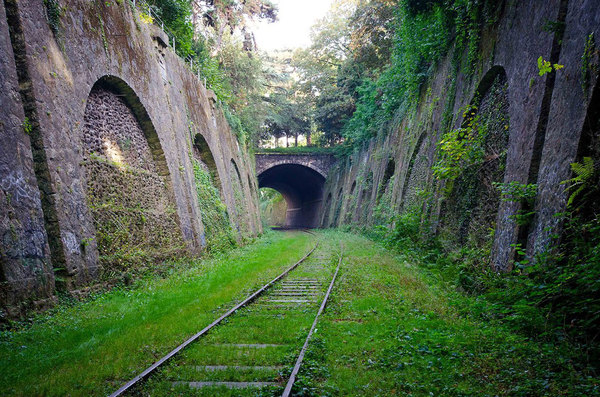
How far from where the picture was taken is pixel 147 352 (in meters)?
4.54

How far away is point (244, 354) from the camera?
4434mm

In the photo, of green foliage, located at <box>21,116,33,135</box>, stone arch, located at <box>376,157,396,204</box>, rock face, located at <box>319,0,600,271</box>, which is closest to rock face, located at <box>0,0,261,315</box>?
green foliage, located at <box>21,116,33,135</box>

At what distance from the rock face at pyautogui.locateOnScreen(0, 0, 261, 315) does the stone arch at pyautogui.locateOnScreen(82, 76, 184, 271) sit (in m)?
0.04

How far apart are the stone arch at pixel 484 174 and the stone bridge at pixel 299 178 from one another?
90.4 feet

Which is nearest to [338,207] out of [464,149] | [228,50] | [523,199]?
[228,50]

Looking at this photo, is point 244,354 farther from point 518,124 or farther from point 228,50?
point 228,50

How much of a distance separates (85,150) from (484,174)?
8841mm

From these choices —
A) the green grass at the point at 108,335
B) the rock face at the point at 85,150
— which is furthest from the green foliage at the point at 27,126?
the green grass at the point at 108,335

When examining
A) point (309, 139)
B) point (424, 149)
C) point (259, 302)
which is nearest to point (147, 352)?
point (259, 302)

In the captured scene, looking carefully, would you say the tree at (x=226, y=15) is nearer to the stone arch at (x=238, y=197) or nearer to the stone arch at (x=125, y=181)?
the stone arch at (x=238, y=197)

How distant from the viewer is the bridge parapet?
36.6m

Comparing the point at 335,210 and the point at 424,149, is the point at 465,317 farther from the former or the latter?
the point at 335,210

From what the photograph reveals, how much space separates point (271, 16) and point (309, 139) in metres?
19.4

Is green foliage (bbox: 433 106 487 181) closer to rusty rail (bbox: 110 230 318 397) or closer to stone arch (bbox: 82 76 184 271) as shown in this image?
rusty rail (bbox: 110 230 318 397)
